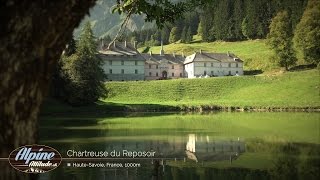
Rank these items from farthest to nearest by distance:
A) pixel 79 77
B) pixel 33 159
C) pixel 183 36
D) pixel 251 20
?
1. pixel 183 36
2. pixel 251 20
3. pixel 79 77
4. pixel 33 159

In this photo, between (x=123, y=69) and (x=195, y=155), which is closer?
(x=195, y=155)

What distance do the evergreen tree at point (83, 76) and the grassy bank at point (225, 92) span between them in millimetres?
7863

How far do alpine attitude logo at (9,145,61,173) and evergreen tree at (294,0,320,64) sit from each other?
6673cm

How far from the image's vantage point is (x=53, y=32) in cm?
325

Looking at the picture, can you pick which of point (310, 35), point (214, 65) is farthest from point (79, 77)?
point (214, 65)

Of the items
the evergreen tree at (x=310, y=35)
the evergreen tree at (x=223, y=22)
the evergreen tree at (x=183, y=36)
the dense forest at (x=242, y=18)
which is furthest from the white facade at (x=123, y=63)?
the evergreen tree at (x=183, y=36)

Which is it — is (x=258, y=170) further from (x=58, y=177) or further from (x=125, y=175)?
(x=58, y=177)

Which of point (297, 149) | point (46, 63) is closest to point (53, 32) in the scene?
point (46, 63)

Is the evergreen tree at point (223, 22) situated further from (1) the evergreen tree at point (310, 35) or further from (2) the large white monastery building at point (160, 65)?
(1) the evergreen tree at point (310, 35)

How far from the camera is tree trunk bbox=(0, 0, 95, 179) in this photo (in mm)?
3049

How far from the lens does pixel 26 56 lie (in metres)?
3.11

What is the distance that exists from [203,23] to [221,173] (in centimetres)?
12299

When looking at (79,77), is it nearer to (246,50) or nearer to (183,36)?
(246,50)

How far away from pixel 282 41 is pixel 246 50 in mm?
38476
